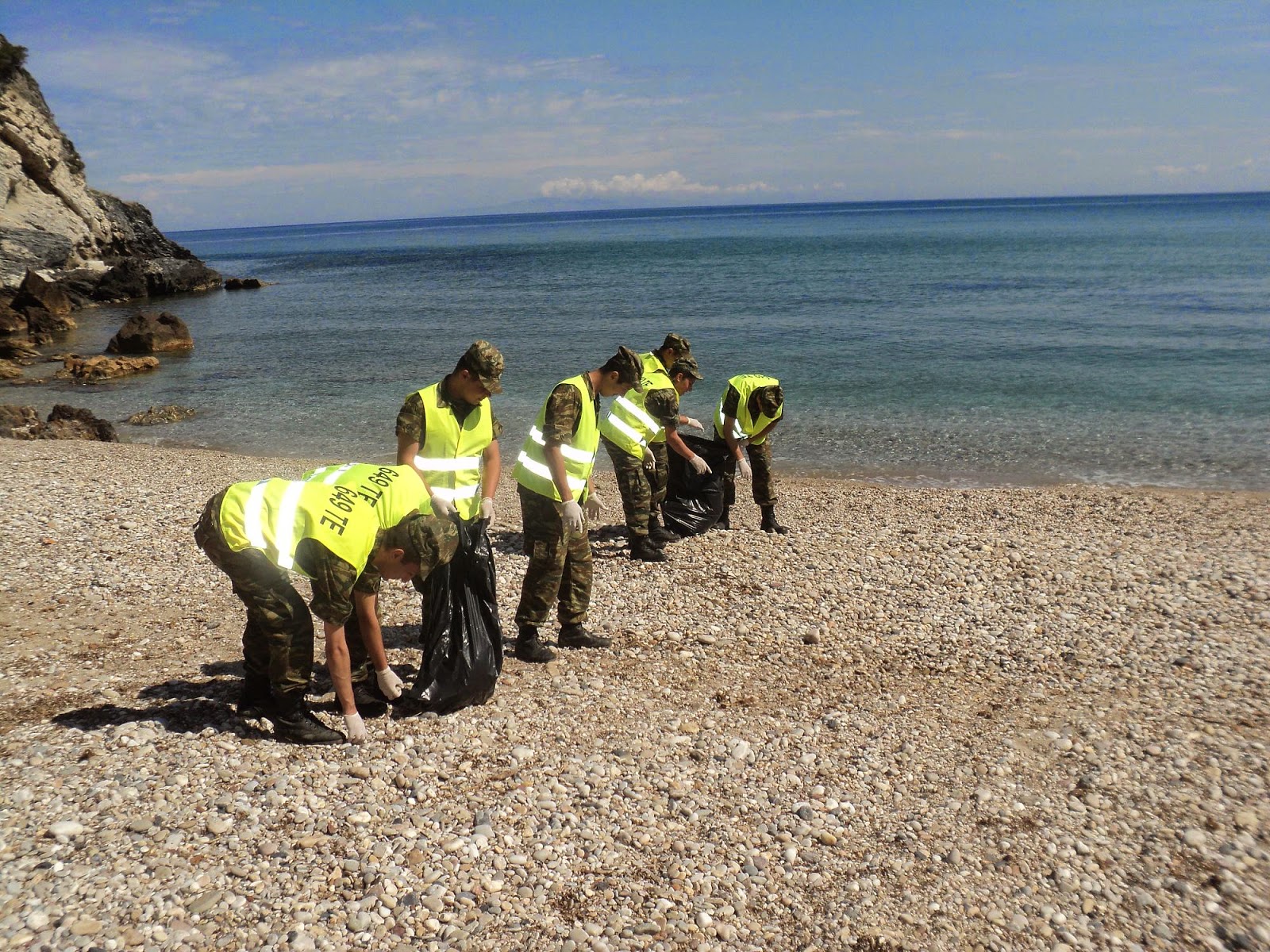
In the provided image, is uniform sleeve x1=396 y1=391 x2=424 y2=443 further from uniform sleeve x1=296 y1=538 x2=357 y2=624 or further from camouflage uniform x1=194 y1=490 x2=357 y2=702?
uniform sleeve x1=296 y1=538 x2=357 y2=624

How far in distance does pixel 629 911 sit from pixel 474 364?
309 cm

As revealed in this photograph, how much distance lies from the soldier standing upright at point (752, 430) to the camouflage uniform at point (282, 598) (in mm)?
5216

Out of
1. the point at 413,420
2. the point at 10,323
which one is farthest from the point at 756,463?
the point at 10,323

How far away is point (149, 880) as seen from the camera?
3781 millimetres

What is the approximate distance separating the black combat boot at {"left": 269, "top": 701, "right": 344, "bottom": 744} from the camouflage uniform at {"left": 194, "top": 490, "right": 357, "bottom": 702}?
70 mm

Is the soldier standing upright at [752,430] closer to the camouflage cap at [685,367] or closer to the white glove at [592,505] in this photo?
the camouflage cap at [685,367]

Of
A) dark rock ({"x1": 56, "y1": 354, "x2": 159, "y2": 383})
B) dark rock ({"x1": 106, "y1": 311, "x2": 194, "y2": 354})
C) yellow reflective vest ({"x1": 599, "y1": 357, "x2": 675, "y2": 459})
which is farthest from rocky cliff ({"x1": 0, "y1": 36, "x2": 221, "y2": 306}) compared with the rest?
yellow reflective vest ({"x1": 599, "y1": 357, "x2": 675, "y2": 459})

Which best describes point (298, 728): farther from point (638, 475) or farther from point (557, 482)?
point (638, 475)

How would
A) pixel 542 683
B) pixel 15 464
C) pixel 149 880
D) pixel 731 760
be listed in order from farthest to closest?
pixel 15 464, pixel 542 683, pixel 731 760, pixel 149 880

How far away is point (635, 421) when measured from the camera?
8.44 m

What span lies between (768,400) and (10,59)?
148ft

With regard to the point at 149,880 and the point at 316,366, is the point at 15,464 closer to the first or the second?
the point at 149,880

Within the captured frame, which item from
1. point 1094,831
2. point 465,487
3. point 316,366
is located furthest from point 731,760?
point 316,366

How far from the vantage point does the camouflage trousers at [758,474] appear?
9.42 m
